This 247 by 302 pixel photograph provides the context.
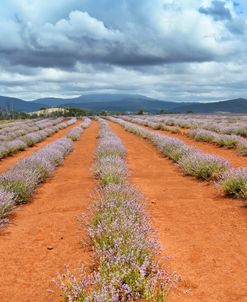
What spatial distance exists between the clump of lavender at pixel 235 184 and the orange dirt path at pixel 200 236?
26 centimetres

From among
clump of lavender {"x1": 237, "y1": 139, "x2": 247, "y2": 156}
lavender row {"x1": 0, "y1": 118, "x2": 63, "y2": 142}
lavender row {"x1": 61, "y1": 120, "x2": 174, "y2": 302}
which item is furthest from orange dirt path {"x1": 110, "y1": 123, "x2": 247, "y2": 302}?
lavender row {"x1": 0, "y1": 118, "x2": 63, "y2": 142}

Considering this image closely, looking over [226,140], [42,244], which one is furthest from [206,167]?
[226,140]

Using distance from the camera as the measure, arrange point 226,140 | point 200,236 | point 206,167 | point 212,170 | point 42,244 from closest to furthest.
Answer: point 42,244
point 200,236
point 212,170
point 206,167
point 226,140

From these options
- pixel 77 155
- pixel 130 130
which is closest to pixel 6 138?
pixel 77 155

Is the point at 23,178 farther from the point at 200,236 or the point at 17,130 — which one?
the point at 17,130

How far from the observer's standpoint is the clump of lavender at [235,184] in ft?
26.7

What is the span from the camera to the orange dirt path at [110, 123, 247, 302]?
13.9 ft

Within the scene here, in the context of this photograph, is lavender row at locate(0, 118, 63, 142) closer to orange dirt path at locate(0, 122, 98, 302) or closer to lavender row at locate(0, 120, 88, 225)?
lavender row at locate(0, 120, 88, 225)

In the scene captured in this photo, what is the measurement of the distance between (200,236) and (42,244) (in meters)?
2.42

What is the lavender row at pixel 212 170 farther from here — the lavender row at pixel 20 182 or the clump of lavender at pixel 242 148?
the lavender row at pixel 20 182

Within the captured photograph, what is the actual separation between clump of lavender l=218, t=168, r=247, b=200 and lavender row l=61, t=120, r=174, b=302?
8.56ft

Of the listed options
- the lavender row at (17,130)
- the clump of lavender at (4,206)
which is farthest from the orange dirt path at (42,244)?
the lavender row at (17,130)

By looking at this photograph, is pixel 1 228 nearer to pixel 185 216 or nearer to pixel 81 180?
pixel 185 216

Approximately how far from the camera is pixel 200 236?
19.5 ft
